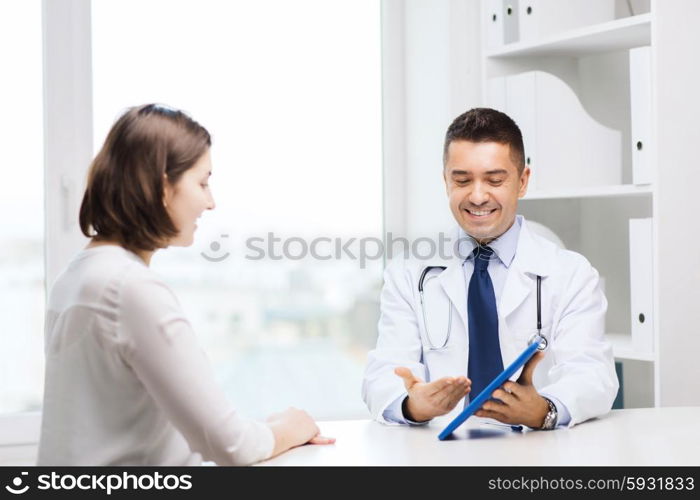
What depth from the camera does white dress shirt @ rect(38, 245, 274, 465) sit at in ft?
3.57

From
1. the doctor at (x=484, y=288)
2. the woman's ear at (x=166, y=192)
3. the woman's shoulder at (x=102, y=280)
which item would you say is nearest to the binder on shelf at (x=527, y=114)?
the doctor at (x=484, y=288)

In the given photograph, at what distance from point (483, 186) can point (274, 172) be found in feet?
3.29

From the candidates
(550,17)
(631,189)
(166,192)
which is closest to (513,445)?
(166,192)

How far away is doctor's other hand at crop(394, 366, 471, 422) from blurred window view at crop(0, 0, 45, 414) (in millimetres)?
1372

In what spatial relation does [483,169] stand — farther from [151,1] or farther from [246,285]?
[151,1]

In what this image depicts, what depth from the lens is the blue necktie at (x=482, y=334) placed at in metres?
1.85

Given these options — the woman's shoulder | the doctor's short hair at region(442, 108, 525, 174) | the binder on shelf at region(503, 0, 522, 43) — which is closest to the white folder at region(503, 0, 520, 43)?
the binder on shelf at region(503, 0, 522, 43)

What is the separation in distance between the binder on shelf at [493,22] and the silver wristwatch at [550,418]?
1.38 metres

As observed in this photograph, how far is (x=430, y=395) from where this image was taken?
1.43 meters

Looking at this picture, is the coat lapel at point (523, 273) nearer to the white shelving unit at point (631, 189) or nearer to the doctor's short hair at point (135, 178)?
the white shelving unit at point (631, 189)

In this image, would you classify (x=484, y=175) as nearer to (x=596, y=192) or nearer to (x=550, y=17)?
(x=596, y=192)

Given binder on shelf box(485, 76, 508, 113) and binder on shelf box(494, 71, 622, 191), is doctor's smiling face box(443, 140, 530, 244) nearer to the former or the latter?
binder on shelf box(494, 71, 622, 191)
